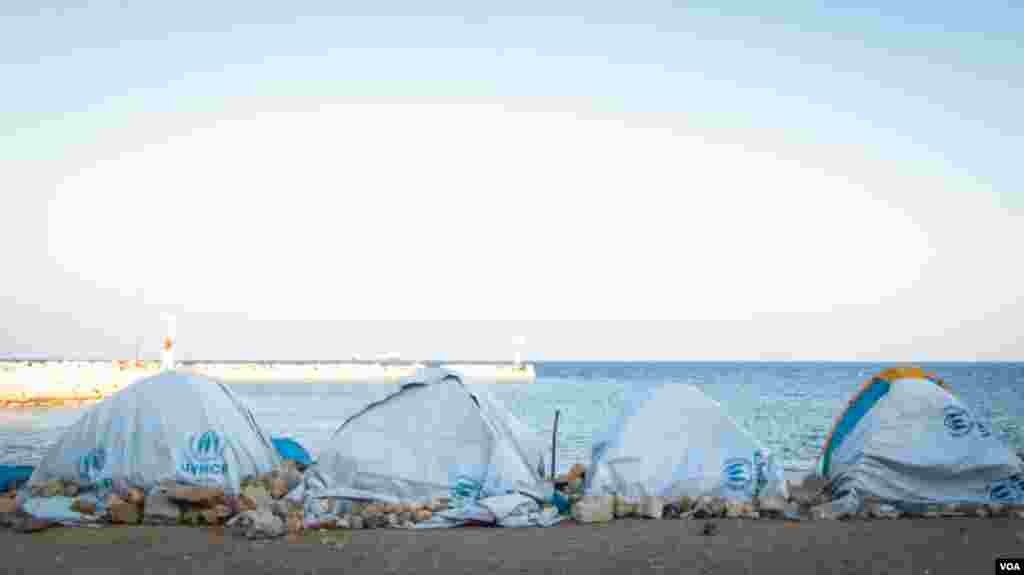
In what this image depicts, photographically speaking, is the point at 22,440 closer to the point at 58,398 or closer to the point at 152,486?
the point at 152,486

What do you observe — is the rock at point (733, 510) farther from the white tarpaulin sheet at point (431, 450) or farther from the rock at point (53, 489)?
the rock at point (53, 489)

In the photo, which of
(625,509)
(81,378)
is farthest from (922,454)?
(81,378)

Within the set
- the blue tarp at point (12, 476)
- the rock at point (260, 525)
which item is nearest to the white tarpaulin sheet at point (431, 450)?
the rock at point (260, 525)

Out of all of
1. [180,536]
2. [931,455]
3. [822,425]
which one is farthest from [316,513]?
[822,425]

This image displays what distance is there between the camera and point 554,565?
8688 mm

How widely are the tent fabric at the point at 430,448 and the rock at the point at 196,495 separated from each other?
1.58 meters

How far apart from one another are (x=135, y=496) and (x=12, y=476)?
136 inches

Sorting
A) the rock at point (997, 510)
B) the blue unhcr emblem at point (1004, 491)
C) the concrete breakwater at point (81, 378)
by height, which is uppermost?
the blue unhcr emblem at point (1004, 491)

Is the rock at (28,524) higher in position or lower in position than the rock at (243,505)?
lower

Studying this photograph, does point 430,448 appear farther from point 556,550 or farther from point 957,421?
point 957,421

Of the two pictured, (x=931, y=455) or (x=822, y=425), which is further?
(x=822, y=425)

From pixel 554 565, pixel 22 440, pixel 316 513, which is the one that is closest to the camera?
pixel 554 565

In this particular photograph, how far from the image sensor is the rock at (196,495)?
1087 centimetres

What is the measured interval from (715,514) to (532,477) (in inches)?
96.6
